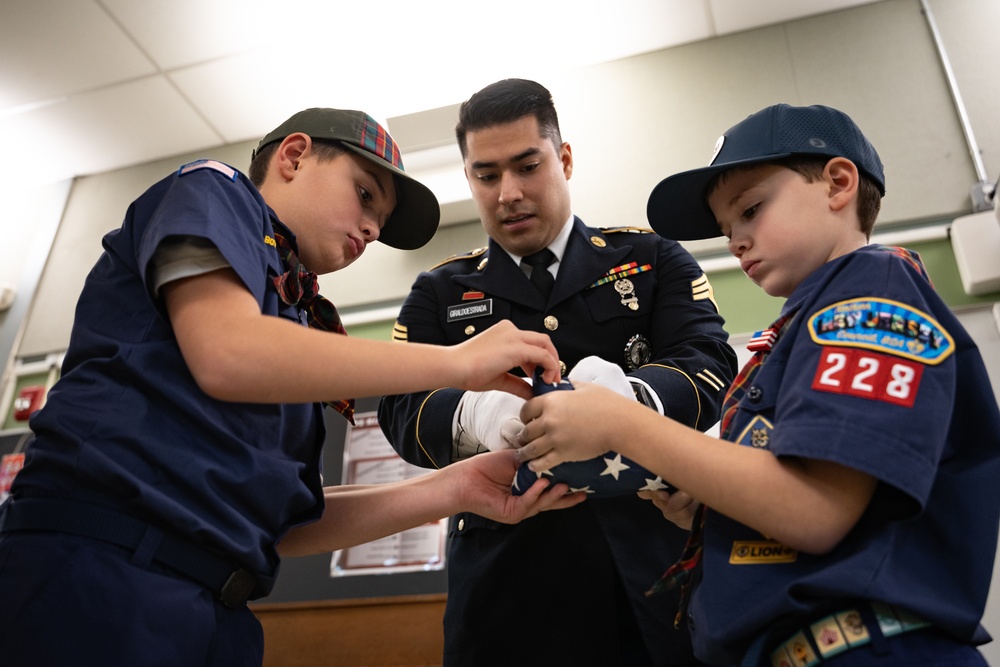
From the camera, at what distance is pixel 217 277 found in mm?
930

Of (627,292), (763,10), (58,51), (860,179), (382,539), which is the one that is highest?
(58,51)

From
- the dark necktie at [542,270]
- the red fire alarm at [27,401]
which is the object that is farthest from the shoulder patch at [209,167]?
the red fire alarm at [27,401]

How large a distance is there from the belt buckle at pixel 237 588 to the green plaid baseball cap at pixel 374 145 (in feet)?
2.39

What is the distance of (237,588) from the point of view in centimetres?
93

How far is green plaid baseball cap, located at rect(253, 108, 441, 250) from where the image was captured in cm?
133

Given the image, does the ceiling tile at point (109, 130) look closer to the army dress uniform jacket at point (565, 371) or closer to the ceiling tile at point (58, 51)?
the ceiling tile at point (58, 51)

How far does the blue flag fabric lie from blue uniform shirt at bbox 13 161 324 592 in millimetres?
340

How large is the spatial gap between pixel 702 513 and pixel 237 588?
622 millimetres

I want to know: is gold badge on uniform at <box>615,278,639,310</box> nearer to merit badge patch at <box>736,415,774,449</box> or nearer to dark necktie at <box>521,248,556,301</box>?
dark necktie at <box>521,248,556,301</box>

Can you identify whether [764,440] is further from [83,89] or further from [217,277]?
[83,89]

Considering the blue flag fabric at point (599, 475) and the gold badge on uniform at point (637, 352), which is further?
the gold badge on uniform at point (637, 352)

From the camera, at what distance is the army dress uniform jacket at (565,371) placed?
1.21 metres

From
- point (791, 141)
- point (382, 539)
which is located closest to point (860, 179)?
point (791, 141)

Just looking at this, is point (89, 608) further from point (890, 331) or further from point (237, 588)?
point (890, 331)
